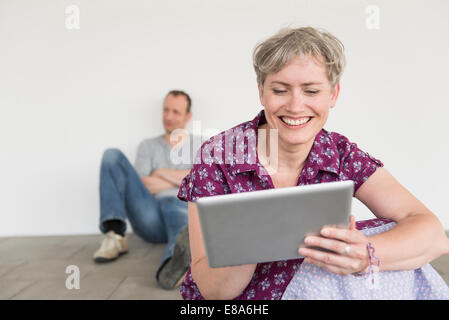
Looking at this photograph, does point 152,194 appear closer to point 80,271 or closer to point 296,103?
point 80,271

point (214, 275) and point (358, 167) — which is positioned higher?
point (358, 167)

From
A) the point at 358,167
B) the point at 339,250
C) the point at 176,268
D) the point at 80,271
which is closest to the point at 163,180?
the point at 80,271

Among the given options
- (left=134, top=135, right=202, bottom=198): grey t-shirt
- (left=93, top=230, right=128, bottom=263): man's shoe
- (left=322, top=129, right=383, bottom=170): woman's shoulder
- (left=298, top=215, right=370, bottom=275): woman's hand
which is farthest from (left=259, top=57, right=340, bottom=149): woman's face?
(left=134, top=135, right=202, bottom=198): grey t-shirt

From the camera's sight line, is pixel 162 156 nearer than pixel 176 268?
No

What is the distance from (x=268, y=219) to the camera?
76 centimetres

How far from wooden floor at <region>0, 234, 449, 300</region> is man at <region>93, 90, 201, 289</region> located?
0.10 metres

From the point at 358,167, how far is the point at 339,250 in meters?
0.40

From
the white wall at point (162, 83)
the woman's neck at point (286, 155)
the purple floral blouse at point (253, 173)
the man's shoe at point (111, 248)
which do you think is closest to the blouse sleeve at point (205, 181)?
the purple floral blouse at point (253, 173)

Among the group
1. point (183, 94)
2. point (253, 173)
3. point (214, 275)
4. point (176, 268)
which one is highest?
point (183, 94)

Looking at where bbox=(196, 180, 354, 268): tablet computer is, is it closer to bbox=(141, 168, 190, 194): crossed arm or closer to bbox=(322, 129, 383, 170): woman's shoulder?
bbox=(322, 129, 383, 170): woman's shoulder
